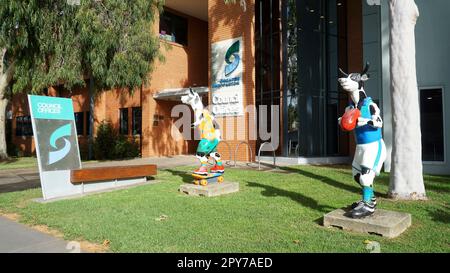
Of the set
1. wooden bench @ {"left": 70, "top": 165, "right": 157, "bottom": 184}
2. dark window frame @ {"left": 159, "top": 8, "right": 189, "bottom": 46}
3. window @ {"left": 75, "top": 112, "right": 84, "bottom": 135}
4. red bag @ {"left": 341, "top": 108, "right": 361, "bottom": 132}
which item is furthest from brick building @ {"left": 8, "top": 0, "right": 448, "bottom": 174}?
red bag @ {"left": 341, "top": 108, "right": 361, "bottom": 132}

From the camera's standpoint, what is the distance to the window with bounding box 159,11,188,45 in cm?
2016

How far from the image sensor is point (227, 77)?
16.4m

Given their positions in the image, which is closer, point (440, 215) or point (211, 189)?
point (440, 215)

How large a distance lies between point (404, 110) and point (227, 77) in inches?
386

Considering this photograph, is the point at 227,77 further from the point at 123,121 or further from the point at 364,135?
the point at 364,135

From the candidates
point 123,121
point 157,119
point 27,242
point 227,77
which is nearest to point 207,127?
point 27,242

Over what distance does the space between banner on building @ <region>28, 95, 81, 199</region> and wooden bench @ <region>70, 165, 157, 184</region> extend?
268 millimetres

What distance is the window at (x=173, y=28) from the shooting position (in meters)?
20.2

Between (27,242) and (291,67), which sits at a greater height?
(291,67)

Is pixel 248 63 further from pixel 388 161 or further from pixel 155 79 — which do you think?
pixel 388 161

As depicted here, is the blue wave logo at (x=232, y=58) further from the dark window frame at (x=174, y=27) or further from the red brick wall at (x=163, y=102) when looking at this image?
the dark window frame at (x=174, y=27)

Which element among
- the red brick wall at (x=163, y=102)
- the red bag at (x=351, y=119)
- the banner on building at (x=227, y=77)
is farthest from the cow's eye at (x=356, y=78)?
the red brick wall at (x=163, y=102)

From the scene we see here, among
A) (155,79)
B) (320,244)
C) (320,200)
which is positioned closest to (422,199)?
(320,200)

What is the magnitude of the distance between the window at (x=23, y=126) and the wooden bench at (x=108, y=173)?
21.9 m
